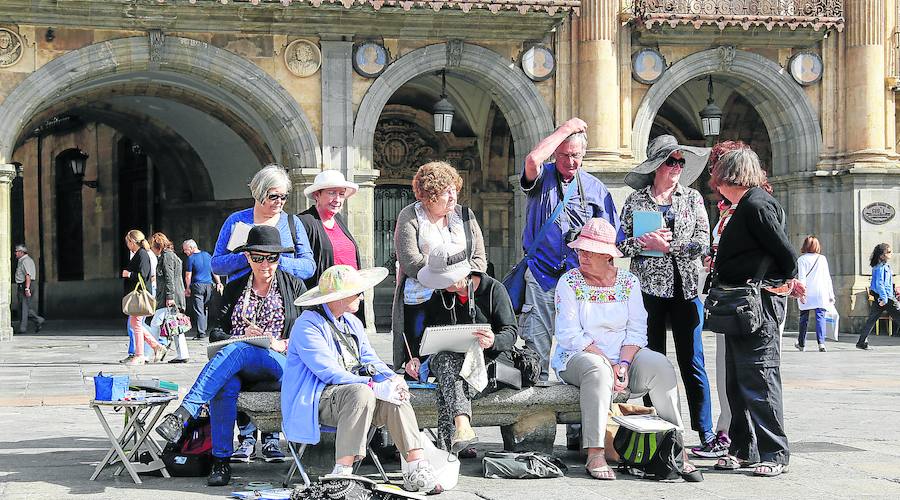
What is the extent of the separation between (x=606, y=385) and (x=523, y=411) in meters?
0.54

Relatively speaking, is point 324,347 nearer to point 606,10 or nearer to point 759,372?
point 759,372

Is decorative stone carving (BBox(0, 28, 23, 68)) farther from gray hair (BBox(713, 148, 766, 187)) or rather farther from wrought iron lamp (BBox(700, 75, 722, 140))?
gray hair (BBox(713, 148, 766, 187))

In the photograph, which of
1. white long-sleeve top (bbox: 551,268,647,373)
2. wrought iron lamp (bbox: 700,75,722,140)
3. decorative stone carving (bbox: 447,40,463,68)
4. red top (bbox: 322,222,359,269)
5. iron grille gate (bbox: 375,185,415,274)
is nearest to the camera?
white long-sleeve top (bbox: 551,268,647,373)

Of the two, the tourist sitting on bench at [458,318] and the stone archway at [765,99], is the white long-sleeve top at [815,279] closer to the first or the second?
the stone archway at [765,99]

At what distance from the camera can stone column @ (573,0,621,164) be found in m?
20.4

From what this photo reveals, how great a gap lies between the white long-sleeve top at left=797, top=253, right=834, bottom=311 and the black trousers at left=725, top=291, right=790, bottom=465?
954cm

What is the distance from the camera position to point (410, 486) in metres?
6.64

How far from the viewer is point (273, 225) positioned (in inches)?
316

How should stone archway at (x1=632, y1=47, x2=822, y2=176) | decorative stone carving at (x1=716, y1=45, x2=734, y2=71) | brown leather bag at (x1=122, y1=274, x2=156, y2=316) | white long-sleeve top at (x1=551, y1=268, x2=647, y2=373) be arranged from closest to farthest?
white long-sleeve top at (x1=551, y1=268, x2=647, y2=373) < brown leather bag at (x1=122, y1=274, x2=156, y2=316) < stone archway at (x1=632, y1=47, x2=822, y2=176) < decorative stone carving at (x1=716, y1=45, x2=734, y2=71)

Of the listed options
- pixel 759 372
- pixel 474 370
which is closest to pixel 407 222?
pixel 474 370

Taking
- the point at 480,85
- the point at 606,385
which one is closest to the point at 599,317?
the point at 606,385

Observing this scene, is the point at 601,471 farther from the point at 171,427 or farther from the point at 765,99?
the point at 765,99

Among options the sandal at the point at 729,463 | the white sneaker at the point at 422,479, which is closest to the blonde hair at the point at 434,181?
the white sneaker at the point at 422,479

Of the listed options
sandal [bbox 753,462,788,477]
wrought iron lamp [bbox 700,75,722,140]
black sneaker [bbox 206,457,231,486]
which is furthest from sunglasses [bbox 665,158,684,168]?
wrought iron lamp [bbox 700,75,722,140]
